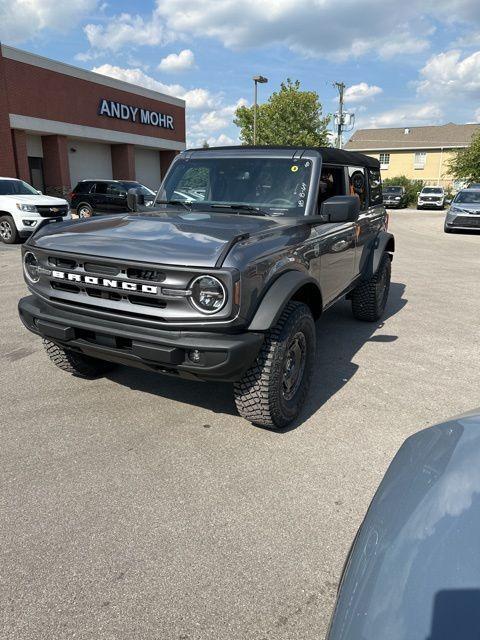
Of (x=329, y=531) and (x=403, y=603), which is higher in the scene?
(x=403, y=603)

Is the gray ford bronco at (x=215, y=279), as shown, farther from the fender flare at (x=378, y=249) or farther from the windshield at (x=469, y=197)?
the windshield at (x=469, y=197)

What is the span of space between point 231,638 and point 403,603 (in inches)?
43.4

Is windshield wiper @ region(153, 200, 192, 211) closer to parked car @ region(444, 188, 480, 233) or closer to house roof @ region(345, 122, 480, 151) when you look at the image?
parked car @ region(444, 188, 480, 233)

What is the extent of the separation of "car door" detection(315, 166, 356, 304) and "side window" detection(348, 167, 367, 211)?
0.21 m

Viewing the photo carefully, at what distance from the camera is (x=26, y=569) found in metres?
2.22

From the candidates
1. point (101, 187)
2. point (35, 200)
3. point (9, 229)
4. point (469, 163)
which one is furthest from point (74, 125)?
point (469, 163)

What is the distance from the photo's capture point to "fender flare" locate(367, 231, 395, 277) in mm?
5653

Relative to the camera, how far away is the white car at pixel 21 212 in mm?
12156

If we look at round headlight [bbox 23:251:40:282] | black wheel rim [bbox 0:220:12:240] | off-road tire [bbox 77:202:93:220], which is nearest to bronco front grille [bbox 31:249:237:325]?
round headlight [bbox 23:251:40:282]

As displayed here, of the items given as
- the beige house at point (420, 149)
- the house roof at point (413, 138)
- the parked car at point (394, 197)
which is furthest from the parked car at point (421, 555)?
the house roof at point (413, 138)

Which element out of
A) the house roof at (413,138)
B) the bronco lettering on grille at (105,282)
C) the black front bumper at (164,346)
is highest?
the house roof at (413,138)

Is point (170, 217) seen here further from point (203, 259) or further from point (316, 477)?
point (316, 477)

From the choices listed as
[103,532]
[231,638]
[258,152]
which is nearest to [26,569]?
[103,532]

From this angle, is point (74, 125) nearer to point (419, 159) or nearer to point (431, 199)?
point (431, 199)
